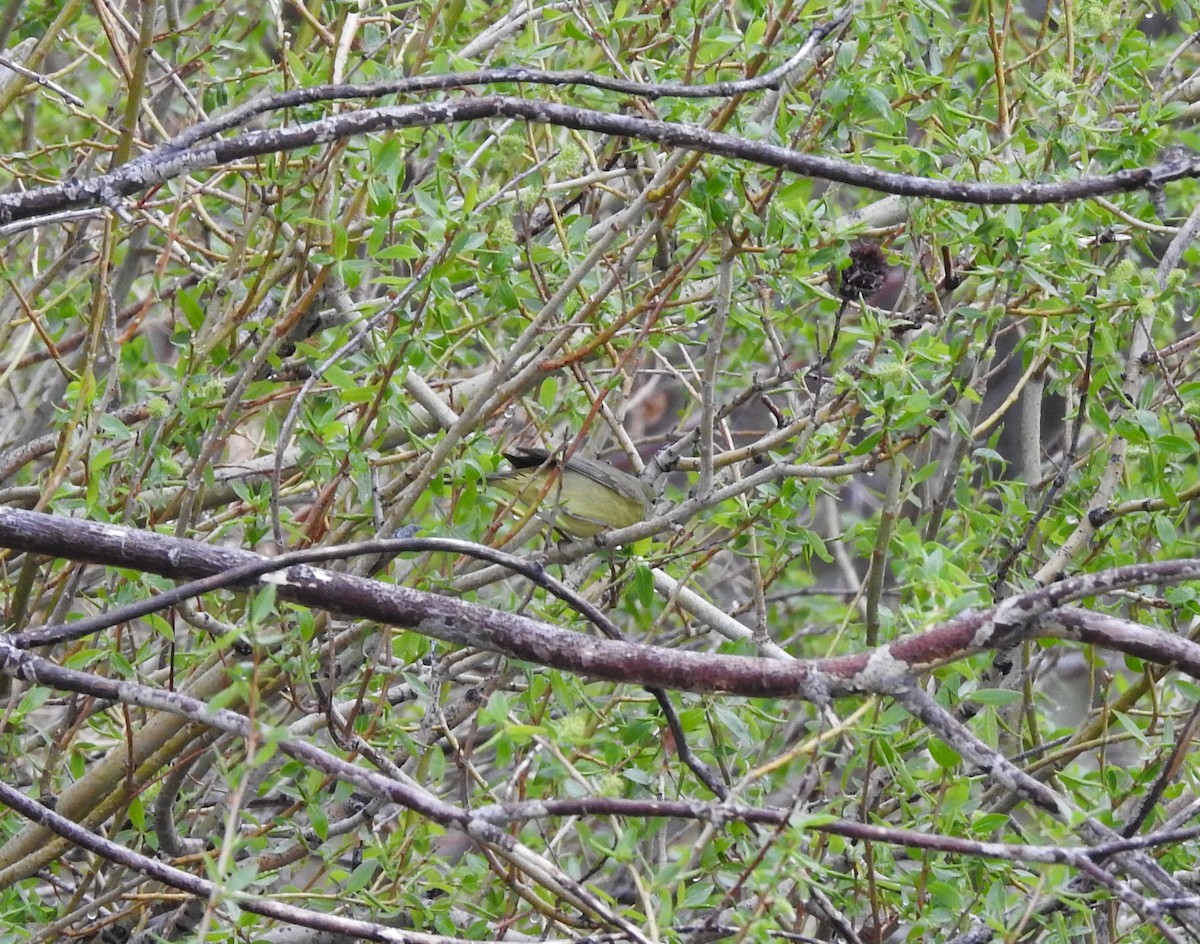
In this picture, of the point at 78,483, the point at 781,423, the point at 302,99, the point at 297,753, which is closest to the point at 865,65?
the point at 781,423

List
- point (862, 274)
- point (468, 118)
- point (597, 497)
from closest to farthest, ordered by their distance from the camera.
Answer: point (468, 118) → point (862, 274) → point (597, 497)

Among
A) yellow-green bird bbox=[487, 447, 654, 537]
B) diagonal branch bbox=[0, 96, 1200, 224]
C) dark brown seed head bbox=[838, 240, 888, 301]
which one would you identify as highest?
diagonal branch bbox=[0, 96, 1200, 224]

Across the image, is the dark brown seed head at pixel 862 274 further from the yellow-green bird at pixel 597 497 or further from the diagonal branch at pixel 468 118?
the yellow-green bird at pixel 597 497

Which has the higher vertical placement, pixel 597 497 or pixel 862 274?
pixel 862 274

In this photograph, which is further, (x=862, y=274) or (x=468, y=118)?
(x=862, y=274)

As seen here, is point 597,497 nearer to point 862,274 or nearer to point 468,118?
point 862,274

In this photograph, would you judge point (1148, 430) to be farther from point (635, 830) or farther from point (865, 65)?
point (635, 830)

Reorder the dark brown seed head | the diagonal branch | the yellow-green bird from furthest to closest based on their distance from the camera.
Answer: the yellow-green bird
the dark brown seed head
the diagonal branch

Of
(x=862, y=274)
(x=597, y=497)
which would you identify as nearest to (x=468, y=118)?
(x=862, y=274)

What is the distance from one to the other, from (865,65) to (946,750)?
157 centimetres

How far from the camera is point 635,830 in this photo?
94.7 inches

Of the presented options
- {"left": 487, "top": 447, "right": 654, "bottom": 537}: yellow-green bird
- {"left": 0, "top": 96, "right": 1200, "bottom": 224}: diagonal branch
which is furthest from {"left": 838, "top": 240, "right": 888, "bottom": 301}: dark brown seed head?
{"left": 487, "top": 447, "right": 654, "bottom": 537}: yellow-green bird

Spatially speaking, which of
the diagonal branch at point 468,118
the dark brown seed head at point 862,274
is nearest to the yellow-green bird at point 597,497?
the dark brown seed head at point 862,274

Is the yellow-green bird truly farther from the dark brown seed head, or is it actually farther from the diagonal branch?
the diagonal branch
